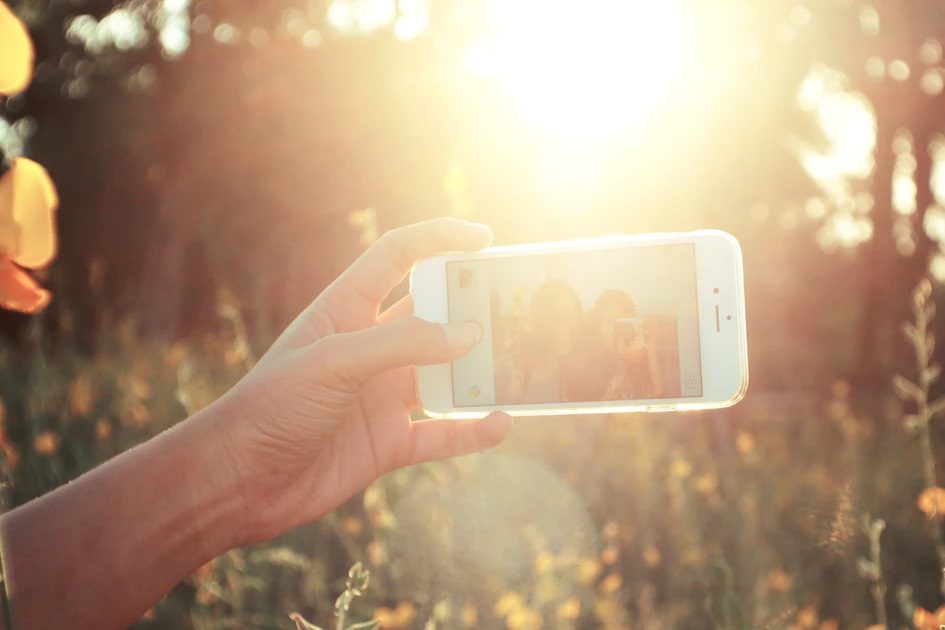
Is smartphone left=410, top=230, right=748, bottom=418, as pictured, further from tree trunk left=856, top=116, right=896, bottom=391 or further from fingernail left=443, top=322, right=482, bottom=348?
tree trunk left=856, top=116, right=896, bottom=391

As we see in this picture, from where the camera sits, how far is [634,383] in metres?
1.59

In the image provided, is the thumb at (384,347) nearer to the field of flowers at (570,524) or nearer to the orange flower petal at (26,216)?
the field of flowers at (570,524)

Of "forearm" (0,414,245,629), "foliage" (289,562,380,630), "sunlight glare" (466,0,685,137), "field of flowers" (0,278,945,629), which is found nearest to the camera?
"foliage" (289,562,380,630)

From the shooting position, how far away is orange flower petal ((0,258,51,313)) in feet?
2.11

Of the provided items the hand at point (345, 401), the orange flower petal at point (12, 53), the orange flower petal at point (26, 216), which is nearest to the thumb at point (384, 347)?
the hand at point (345, 401)

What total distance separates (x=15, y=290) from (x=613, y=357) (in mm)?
1095

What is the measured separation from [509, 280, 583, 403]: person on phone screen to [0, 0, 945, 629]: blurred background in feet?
1.25

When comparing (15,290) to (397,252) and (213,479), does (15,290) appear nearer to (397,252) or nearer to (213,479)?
(213,479)

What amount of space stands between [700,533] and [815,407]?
2.80 meters

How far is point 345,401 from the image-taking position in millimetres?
1456

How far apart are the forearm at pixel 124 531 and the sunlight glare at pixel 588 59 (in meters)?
4.19

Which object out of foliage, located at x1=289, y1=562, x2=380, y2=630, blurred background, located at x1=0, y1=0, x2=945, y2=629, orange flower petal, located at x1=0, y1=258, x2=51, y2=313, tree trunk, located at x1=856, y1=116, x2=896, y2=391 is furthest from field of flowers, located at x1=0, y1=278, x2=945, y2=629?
tree trunk, located at x1=856, y1=116, x2=896, y2=391

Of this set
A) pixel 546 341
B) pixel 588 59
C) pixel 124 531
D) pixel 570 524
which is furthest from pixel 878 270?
pixel 124 531

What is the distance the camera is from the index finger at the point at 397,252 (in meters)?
1.58
